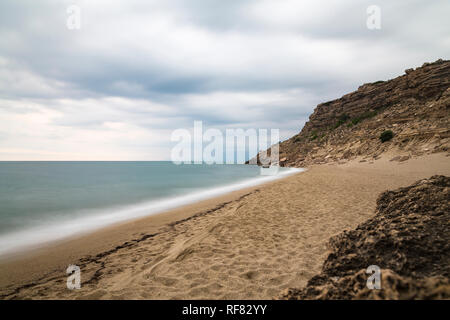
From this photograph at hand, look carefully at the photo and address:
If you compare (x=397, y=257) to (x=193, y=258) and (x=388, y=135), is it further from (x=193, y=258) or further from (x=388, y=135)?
(x=388, y=135)

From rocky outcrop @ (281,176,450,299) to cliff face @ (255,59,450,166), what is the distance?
26156 mm

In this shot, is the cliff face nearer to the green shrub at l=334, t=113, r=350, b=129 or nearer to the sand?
the green shrub at l=334, t=113, r=350, b=129

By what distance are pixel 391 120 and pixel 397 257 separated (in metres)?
46.1

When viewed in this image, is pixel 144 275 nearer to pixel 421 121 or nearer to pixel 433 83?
pixel 421 121

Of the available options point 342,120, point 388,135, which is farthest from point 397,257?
point 342,120

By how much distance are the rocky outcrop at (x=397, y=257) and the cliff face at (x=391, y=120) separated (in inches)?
1030

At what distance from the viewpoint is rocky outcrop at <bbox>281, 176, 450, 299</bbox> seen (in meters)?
1.72

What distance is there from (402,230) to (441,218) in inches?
29.7

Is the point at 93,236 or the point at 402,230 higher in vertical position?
the point at 402,230

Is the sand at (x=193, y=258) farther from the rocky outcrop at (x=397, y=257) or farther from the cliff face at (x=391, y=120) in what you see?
the cliff face at (x=391, y=120)

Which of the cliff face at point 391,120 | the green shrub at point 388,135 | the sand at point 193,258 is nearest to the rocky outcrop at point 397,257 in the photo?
the sand at point 193,258

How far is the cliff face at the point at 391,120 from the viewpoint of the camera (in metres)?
26.6
